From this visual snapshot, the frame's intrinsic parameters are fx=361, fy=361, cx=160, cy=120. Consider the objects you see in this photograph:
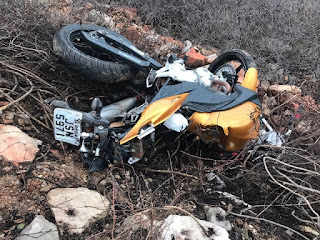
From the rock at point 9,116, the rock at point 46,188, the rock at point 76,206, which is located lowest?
the rock at point 46,188

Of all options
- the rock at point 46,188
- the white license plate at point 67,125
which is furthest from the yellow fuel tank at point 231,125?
the rock at point 46,188

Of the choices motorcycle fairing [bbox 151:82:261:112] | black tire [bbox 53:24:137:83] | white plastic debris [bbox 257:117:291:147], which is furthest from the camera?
black tire [bbox 53:24:137:83]

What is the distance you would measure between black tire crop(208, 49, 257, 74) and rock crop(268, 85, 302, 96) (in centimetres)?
83

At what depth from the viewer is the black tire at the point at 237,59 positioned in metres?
3.69

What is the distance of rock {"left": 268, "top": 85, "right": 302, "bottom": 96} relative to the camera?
4389 millimetres

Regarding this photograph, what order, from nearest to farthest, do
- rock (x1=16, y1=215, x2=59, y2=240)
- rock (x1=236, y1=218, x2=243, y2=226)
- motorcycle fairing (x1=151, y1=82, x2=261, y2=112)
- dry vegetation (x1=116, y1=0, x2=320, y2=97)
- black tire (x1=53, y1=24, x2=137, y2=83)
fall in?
rock (x1=16, y1=215, x2=59, y2=240)
rock (x1=236, y1=218, x2=243, y2=226)
motorcycle fairing (x1=151, y1=82, x2=261, y2=112)
black tire (x1=53, y1=24, x2=137, y2=83)
dry vegetation (x1=116, y1=0, x2=320, y2=97)

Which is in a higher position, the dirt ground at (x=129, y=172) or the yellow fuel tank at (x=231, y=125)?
the yellow fuel tank at (x=231, y=125)

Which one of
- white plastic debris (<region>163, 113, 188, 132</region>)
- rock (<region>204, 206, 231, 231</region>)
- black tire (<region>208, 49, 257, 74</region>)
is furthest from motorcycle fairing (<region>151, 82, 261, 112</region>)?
rock (<region>204, 206, 231, 231</region>)

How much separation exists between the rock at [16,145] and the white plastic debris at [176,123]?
1.09 m

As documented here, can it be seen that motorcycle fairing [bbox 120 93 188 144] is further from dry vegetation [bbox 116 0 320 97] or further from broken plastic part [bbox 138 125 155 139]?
dry vegetation [bbox 116 0 320 97]

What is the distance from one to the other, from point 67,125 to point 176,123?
0.88 m

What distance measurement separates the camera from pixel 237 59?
3.88 m

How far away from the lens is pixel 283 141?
339 centimetres

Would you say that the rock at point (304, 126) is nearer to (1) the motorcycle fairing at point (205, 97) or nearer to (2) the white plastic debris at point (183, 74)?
(1) the motorcycle fairing at point (205, 97)
